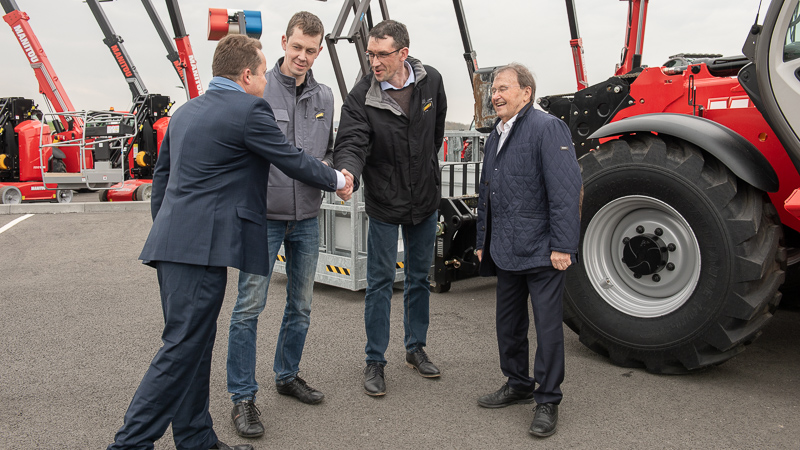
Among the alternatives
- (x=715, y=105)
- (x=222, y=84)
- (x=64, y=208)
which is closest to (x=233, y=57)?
(x=222, y=84)

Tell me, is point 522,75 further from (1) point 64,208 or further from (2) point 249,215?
(1) point 64,208

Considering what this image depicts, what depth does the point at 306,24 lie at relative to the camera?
11.4ft

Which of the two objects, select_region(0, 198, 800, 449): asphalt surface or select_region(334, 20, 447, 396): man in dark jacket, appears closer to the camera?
select_region(0, 198, 800, 449): asphalt surface

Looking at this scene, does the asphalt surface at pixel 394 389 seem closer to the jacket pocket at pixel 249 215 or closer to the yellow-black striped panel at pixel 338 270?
the yellow-black striped panel at pixel 338 270

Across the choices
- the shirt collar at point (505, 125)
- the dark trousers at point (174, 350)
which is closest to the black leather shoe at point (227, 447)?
the dark trousers at point (174, 350)

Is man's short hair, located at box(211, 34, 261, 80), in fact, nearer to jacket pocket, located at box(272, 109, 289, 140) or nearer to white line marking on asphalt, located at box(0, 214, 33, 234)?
jacket pocket, located at box(272, 109, 289, 140)

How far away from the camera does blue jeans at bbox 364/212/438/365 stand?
13.2ft

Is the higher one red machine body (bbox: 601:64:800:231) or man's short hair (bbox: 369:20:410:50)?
man's short hair (bbox: 369:20:410:50)

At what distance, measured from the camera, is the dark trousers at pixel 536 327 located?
3426 millimetres

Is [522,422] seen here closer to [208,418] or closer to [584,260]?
[584,260]

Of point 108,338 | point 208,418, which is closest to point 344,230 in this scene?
point 108,338

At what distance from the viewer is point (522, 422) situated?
3.51 meters

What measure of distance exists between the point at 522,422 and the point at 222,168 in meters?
2.05

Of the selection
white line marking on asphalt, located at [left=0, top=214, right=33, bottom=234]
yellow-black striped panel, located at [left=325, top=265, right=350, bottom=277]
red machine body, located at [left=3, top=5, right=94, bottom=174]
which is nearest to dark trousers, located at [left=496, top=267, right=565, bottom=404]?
yellow-black striped panel, located at [left=325, top=265, right=350, bottom=277]
